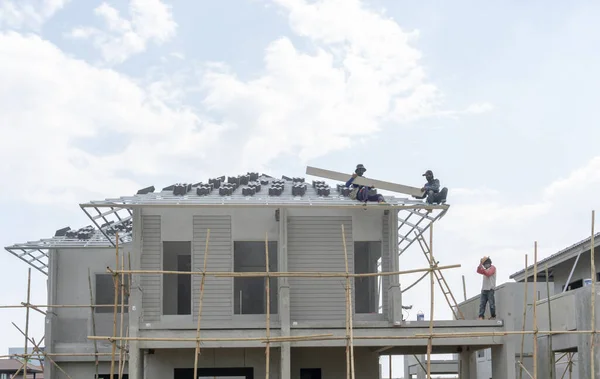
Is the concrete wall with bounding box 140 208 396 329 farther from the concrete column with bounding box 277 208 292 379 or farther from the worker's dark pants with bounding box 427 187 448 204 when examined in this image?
the worker's dark pants with bounding box 427 187 448 204

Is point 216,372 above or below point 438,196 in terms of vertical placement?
below

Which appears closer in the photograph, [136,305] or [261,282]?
[136,305]

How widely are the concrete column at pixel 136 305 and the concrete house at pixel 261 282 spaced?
1.0 inches

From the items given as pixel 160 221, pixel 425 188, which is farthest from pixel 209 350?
pixel 425 188

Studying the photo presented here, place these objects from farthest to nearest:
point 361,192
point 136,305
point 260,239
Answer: point 260,239 → point 361,192 → point 136,305

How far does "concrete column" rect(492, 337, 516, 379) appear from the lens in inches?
808

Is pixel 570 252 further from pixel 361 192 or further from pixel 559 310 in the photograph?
pixel 361 192

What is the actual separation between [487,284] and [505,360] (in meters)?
1.84

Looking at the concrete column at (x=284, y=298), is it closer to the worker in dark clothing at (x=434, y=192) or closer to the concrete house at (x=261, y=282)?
the concrete house at (x=261, y=282)

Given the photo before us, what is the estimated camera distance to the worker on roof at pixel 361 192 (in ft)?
70.5

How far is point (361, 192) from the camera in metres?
Answer: 21.6

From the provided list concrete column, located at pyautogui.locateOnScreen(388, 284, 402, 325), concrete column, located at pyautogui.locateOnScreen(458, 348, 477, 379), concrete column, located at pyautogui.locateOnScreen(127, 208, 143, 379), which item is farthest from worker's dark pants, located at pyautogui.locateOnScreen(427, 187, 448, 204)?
concrete column, located at pyautogui.locateOnScreen(127, 208, 143, 379)

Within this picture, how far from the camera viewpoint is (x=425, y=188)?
2138 centimetres

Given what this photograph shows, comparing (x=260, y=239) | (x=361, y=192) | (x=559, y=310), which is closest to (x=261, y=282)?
(x=260, y=239)
